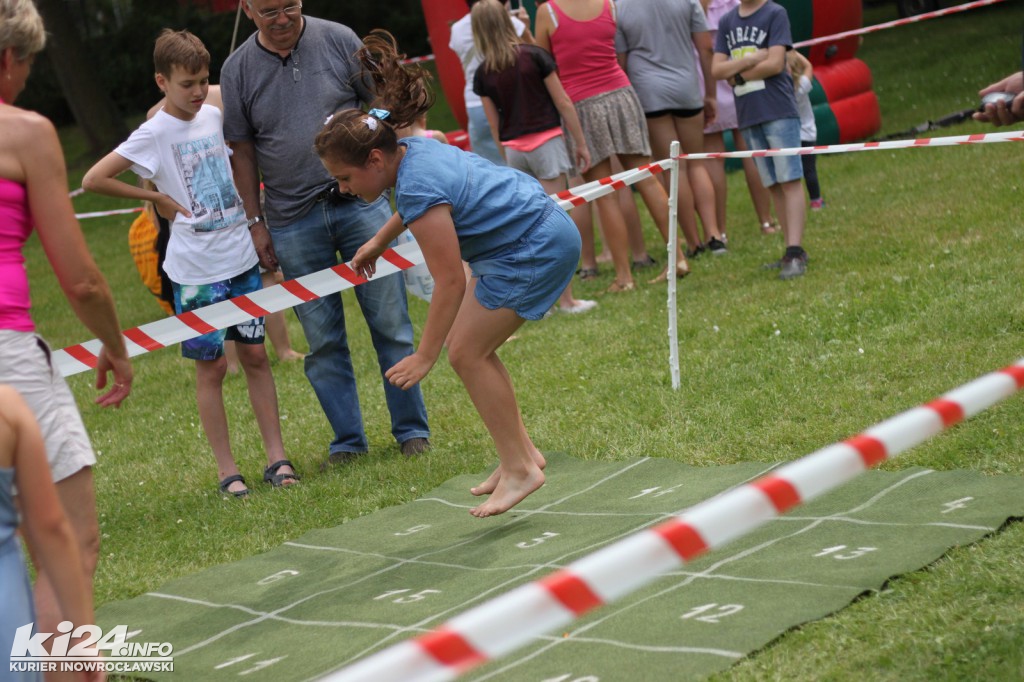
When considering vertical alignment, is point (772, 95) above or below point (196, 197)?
below

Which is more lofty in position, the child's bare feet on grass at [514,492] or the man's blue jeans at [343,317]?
the man's blue jeans at [343,317]

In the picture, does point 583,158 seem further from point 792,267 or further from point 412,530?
point 412,530

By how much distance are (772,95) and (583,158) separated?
1.45 meters

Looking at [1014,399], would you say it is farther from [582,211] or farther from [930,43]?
[930,43]

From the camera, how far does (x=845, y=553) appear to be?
13.6ft

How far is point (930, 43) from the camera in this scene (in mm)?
21047

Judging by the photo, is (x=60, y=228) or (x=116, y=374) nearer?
(x=60, y=228)

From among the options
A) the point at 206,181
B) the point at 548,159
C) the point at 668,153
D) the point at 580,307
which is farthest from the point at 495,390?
the point at 668,153

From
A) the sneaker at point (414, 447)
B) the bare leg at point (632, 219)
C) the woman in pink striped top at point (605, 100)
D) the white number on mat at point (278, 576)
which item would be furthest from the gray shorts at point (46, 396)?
the bare leg at point (632, 219)

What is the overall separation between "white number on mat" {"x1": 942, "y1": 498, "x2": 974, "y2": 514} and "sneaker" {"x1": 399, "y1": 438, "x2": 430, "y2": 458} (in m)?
2.87

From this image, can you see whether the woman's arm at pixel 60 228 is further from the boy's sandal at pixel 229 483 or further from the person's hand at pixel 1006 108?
the person's hand at pixel 1006 108

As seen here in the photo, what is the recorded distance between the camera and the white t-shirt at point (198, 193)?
590cm

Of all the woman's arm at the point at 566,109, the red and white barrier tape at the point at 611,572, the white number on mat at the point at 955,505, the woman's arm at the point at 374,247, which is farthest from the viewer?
the woman's arm at the point at 566,109

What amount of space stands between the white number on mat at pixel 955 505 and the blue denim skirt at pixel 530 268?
1.66m
